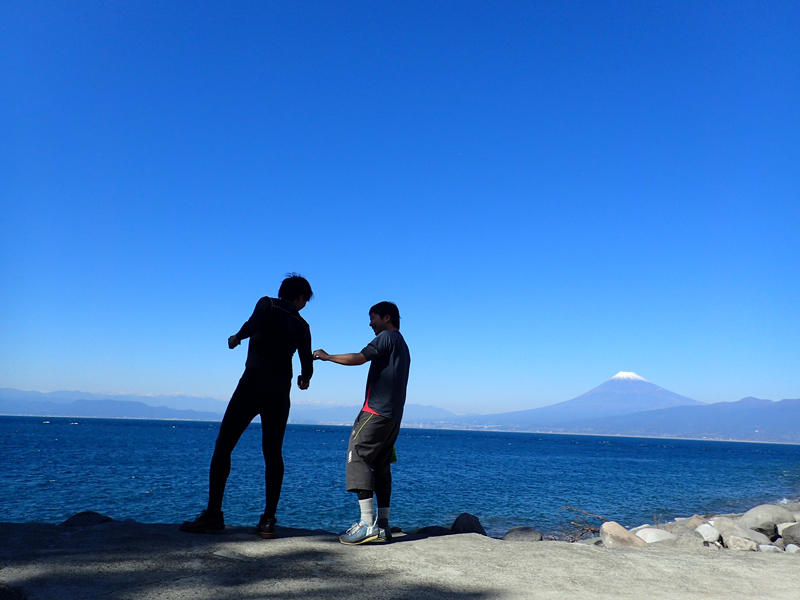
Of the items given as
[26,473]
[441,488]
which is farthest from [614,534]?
[26,473]

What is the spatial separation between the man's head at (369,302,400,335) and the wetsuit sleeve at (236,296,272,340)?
94 cm

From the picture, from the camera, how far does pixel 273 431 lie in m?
4.32

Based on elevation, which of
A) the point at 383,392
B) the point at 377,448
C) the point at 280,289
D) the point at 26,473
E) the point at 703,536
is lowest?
the point at 26,473

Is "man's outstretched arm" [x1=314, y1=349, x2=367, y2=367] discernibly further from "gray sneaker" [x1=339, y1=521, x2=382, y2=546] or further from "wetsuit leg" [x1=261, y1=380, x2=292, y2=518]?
"gray sneaker" [x1=339, y1=521, x2=382, y2=546]

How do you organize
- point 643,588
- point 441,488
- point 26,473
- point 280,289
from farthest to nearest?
1. point 26,473
2. point 441,488
3. point 280,289
4. point 643,588

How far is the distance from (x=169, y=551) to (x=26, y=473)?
29.8 metres

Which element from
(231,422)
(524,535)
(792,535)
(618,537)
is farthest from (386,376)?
(792,535)

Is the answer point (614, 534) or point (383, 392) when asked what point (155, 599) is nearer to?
point (383, 392)

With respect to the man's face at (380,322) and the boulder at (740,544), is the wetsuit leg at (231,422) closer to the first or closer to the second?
the man's face at (380,322)

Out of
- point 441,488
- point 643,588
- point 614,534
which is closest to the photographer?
point 643,588

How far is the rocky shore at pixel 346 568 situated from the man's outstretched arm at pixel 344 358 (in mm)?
1392

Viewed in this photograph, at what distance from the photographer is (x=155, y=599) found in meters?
2.59

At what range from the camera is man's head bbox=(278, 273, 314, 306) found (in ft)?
15.1

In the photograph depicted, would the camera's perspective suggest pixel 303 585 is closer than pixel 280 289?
Yes
